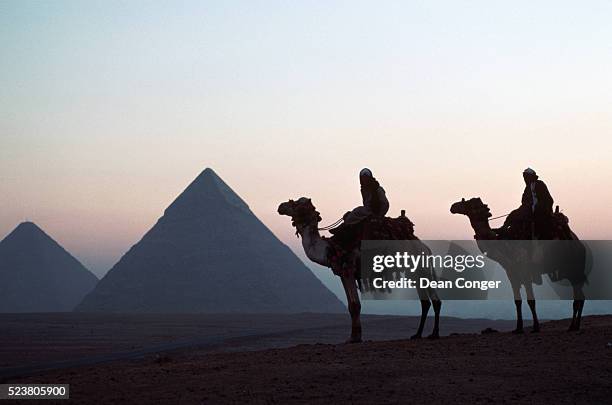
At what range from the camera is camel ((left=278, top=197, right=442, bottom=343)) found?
17516mm

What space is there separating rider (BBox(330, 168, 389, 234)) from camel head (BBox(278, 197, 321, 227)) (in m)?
0.83

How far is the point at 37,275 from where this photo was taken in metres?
165

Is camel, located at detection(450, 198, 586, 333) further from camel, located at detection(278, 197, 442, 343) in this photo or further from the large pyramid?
the large pyramid

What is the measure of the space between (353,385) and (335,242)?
18.8 feet

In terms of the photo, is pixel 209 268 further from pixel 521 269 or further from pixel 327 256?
pixel 521 269

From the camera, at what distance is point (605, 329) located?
17.4m

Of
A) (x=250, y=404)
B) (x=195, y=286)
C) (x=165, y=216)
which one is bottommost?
(x=250, y=404)

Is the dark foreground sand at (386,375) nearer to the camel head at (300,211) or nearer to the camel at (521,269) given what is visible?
the camel at (521,269)

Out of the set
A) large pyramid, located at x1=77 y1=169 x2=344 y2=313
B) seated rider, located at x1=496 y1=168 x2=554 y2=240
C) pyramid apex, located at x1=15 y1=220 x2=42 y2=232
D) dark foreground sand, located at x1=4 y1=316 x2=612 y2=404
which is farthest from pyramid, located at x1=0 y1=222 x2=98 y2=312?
dark foreground sand, located at x1=4 y1=316 x2=612 y2=404

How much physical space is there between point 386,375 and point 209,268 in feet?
433

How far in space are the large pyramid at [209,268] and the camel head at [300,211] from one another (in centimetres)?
11543

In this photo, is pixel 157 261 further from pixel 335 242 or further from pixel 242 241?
pixel 335 242

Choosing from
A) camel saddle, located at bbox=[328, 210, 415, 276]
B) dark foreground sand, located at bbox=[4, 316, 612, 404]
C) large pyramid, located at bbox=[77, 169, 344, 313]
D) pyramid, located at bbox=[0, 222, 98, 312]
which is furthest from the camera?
pyramid, located at bbox=[0, 222, 98, 312]

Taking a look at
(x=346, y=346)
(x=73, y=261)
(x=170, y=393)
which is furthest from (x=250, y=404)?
(x=73, y=261)
